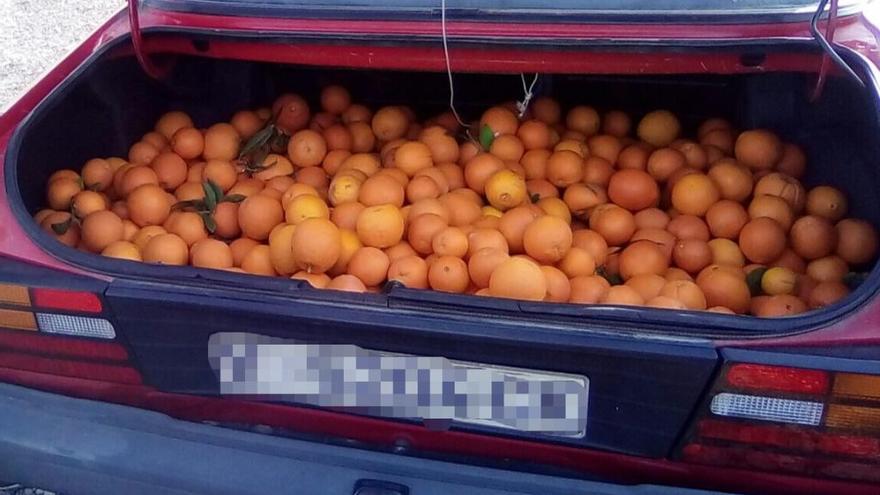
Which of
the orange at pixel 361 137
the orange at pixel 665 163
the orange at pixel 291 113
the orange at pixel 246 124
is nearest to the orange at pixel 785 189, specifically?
the orange at pixel 665 163

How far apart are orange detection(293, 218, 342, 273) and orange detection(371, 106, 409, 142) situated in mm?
736

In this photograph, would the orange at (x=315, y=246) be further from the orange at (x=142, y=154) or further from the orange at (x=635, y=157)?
the orange at (x=635, y=157)

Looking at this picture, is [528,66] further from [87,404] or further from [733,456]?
[87,404]

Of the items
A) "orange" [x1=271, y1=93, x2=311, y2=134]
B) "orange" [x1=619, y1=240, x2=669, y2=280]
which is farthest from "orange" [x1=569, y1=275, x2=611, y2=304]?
"orange" [x1=271, y1=93, x2=311, y2=134]

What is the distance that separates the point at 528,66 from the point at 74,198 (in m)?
1.14

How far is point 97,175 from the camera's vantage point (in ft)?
7.30

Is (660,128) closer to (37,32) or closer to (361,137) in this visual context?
(361,137)

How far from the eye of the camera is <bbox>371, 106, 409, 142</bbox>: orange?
2.60 metres

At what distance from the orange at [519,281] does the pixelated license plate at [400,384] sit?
291mm

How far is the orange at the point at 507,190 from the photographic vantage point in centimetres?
224

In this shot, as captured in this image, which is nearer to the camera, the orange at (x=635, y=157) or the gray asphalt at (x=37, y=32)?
the orange at (x=635, y=157)

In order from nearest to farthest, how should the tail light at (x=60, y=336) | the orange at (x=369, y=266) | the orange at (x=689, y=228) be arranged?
the tail light at (x=60, y=336) < the orange at (x=369, y=266) < the orange at (x=689, y=228)

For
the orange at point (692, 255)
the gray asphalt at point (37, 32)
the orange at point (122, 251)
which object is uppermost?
the gray asphalt at point (37, 32)

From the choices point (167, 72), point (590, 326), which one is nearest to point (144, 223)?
point (167, 72)
